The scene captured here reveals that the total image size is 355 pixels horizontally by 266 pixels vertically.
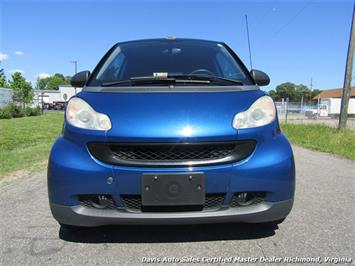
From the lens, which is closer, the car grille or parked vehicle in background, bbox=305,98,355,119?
the car grille

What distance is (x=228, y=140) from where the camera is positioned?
2582 millimetres

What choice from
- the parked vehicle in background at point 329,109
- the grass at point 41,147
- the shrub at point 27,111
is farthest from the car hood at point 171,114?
the parked vehicle in background at point 329,109

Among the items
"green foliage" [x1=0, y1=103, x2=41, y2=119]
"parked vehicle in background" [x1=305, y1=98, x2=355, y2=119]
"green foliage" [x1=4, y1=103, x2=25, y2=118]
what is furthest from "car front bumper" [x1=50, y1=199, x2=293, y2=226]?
"parked vehicle in background" [x1=305, y1=98, x2=355, y2=119]

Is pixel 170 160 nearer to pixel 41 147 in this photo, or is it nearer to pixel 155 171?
pixel 155 171

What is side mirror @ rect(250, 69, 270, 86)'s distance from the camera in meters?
3.66

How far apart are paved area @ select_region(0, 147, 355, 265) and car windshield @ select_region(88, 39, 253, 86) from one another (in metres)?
1.22

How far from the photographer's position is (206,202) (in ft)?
8.66

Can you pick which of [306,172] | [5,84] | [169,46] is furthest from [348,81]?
[5,84]

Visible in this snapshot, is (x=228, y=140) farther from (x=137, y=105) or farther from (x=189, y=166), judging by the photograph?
(x=137, y=105)

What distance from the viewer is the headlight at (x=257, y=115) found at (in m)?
2.67

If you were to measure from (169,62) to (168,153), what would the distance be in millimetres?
1386

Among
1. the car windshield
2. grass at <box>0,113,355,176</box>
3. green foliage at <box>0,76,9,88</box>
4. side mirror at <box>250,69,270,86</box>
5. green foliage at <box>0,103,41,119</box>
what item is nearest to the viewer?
the car windshield

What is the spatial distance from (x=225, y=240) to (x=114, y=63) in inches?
74.2

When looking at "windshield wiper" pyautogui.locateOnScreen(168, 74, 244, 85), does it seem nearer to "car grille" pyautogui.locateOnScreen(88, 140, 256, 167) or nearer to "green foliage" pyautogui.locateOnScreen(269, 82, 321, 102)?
"car grille" pyautogui.locateOnScreen(88, 140, 256, 167)
